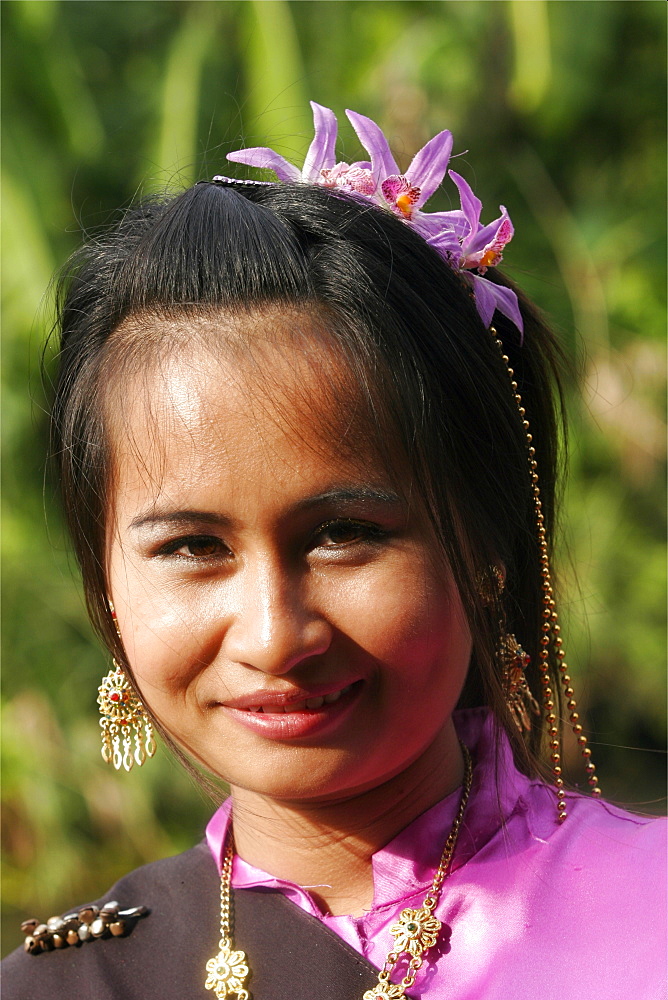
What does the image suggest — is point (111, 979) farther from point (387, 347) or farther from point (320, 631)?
point (387, 347)

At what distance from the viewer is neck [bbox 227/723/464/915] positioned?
57.1 inches

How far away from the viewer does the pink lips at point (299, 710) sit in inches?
50.4

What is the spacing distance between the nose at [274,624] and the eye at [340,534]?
0.06m

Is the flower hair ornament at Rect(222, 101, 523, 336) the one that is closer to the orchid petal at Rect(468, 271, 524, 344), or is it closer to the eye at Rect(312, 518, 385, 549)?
the orchid petal at Rect(468, 271, 524, 344)

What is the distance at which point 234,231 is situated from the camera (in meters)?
1.37

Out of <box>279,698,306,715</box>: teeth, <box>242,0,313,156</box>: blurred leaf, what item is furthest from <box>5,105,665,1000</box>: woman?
<box>242,0,313,156</box>: blurred leaf

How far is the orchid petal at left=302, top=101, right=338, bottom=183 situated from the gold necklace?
Result: 89 centimetres

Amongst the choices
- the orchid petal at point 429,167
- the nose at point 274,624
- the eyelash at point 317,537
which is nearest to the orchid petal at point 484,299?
the orchid petal at point 429,167

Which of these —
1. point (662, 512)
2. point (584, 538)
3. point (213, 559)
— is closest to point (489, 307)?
point (213, 559)

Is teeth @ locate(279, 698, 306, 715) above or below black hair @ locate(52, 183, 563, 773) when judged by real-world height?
below

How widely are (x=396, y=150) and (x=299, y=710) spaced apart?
3616 millimetres

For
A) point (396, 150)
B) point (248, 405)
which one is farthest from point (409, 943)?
point (396, 150)

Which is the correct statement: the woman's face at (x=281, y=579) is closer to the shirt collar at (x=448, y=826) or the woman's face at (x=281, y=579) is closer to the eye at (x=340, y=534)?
the eye at (x=340, y=534)

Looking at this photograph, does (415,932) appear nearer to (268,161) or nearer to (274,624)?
(274,624)
